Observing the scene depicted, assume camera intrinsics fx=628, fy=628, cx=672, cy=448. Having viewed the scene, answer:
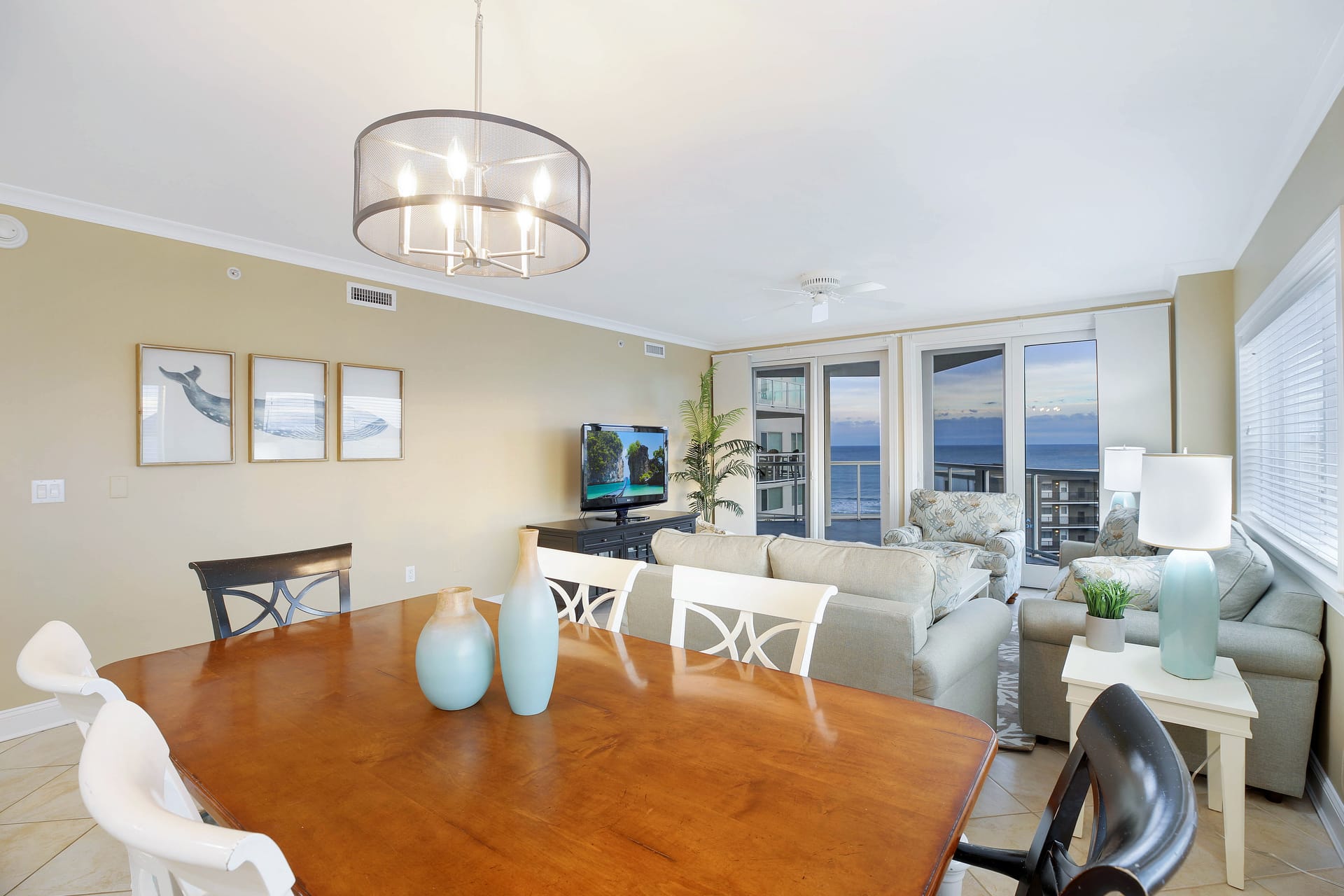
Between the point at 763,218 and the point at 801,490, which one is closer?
the point at 763,218

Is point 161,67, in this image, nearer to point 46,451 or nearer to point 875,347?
point 46,451

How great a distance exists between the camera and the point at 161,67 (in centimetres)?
196

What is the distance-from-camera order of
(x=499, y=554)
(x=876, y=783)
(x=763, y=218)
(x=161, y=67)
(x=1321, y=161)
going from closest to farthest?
1. (x=876, y=783)
2. (x=161, y=67)
3. (x=1321, y=161)
4. (x=763, y=218)
5. (x=499, y=554)

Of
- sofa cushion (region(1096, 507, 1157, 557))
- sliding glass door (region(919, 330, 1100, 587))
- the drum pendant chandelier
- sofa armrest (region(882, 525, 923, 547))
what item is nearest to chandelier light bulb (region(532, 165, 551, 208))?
the drum pendant chandelier

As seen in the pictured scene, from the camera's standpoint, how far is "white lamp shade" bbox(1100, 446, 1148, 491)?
4.46 m

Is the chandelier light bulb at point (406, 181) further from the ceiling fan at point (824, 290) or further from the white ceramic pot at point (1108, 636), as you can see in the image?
the ceiling fan at point (824, 290)

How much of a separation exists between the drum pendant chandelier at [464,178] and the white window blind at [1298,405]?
2386 millimetres

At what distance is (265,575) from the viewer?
6.58ft

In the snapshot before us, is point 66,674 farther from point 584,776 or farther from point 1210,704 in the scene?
point 1210,704

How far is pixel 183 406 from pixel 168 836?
356cm

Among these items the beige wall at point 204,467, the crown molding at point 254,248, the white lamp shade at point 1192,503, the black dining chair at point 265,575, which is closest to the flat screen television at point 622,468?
the beige wall at point 204,467

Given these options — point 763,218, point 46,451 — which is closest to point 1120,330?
point 763,218

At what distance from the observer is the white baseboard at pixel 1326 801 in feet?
6.42

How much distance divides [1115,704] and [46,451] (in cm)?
407
